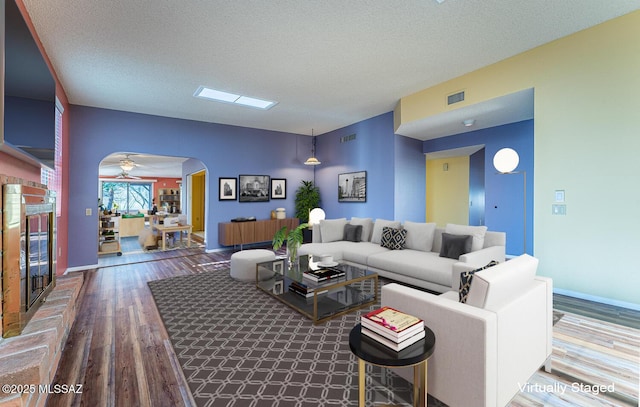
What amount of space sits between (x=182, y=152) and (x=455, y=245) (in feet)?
19.7

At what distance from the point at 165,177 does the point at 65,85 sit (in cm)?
1326

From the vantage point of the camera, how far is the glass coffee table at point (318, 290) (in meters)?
3.07

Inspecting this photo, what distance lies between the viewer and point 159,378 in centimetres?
206

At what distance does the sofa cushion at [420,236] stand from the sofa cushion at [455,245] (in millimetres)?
323

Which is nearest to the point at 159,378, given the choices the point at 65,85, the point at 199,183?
the point at 65,85

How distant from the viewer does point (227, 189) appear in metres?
7.10

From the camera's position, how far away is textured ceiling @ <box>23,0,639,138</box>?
Result: 282 cm

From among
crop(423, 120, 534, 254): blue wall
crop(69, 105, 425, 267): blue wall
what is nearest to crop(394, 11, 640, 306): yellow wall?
crop(423, 120, 534, 254): blue wall

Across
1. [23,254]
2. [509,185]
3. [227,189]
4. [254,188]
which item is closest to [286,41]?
[23,254]

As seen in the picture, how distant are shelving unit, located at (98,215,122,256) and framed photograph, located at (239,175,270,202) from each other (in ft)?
10.7

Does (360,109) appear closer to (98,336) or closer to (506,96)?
(506,96)

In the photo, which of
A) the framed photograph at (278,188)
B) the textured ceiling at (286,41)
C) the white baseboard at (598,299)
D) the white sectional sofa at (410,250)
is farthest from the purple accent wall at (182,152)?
the white baseboard at (598,299)

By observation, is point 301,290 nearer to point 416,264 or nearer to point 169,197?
point 416,264

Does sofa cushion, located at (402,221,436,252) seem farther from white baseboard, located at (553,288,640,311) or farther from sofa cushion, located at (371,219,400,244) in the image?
white baseboard, located at (553,288,640,311)
